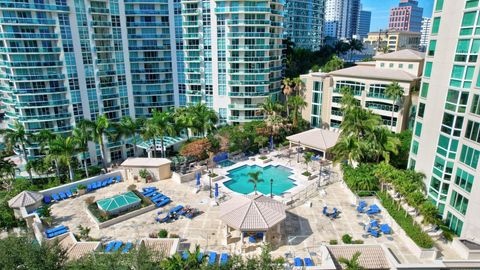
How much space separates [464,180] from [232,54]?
4116 centimetres

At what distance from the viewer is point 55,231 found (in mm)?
29078

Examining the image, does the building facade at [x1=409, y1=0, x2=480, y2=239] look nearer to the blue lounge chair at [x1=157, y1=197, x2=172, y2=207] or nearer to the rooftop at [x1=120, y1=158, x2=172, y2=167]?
the blue lounge chair at [x1=157, y1=197, x2=172, y2=207]

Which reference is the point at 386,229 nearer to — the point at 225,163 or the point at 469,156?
the point at 469,156

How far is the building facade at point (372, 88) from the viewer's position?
47.4m

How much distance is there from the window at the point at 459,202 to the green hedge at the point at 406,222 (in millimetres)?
3712

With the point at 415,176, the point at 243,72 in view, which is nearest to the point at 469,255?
A: the point at 415,176

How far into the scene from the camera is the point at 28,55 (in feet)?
149

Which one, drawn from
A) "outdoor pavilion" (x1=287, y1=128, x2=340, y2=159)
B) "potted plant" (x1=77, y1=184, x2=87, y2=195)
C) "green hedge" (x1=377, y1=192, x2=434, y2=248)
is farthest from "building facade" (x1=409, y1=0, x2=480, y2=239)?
"potted plant" (x1=77, y1=184, x2=87, y2=195)

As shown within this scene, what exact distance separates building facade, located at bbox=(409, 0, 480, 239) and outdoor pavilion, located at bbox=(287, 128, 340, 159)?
50.7 ft

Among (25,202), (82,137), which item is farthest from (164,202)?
(82,137)

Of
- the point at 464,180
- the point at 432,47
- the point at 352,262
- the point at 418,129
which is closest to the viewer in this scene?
the point at 352,262

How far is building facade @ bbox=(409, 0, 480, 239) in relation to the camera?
25125 millimetres

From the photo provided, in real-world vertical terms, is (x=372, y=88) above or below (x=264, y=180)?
above

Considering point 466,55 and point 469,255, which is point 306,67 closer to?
point 466,55
